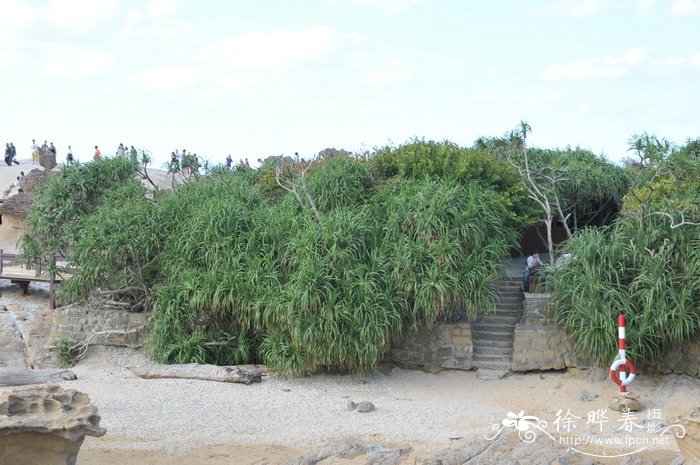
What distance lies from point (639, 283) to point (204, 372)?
784 centimetres

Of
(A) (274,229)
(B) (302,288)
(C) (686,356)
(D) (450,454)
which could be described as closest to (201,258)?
(A) (274,229)

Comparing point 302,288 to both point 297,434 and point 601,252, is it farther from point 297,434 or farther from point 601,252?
point 601,252

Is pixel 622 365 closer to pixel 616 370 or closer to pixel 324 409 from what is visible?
pixel 616 370

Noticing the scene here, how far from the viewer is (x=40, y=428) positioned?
8.75 m

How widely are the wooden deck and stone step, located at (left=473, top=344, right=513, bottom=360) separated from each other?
1128 cm

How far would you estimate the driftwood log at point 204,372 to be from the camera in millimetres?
14523

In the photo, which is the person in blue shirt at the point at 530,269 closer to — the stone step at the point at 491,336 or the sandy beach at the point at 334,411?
the stone step at the point at 491,336

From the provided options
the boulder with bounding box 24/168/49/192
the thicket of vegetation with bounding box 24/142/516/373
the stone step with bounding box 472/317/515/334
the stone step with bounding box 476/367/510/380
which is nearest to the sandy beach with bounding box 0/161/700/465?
the stone step with bounding box 476/367/510/380

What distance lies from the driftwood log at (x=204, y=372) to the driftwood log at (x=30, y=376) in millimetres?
1289

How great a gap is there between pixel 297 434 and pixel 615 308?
19.5ft

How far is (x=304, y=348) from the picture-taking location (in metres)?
14.5

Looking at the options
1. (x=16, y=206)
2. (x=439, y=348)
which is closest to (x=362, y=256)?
(x=439, y=348)

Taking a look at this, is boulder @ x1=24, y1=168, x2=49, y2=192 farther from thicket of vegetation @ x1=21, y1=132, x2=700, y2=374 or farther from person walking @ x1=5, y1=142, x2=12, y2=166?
thicket of vegetation @ x1=21, y1=132, x2=700, y2=374

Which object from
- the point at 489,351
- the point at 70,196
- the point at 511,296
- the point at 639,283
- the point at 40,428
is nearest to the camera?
the point at 40,428
